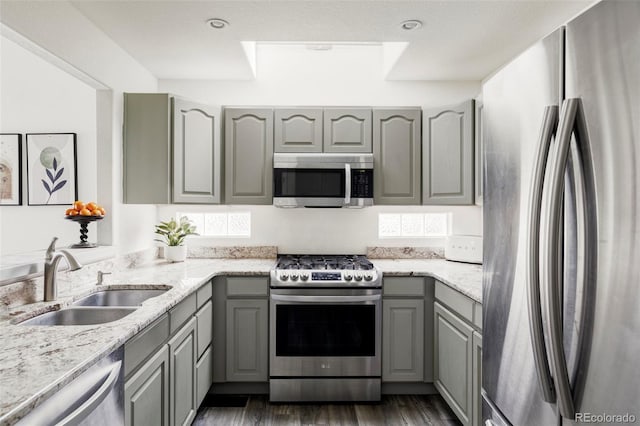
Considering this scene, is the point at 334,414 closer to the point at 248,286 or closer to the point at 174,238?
the point at 248,286

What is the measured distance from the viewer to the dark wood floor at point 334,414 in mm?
2357

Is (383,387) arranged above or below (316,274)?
below

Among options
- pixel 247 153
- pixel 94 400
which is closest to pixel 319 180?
pixel 247 153

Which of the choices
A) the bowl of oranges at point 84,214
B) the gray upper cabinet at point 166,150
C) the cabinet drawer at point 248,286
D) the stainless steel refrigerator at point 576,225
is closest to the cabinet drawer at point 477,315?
the stainless steel refrigerator at point 576,225

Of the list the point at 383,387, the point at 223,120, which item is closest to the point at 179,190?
the point at 223,120

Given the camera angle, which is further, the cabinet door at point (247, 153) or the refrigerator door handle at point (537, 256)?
the cabinet door at point (247, 153)

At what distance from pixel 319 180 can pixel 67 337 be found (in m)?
1.96

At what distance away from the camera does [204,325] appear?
2.39 meters

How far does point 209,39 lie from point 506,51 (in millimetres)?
2063

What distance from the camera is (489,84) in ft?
4.03

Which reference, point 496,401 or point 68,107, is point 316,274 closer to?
point 496,401

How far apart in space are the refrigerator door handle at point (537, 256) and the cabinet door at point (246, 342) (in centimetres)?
201

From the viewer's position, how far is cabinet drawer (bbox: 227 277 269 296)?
2.63 meters

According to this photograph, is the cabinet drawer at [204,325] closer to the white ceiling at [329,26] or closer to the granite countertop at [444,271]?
the granite countertop at [444,271]
